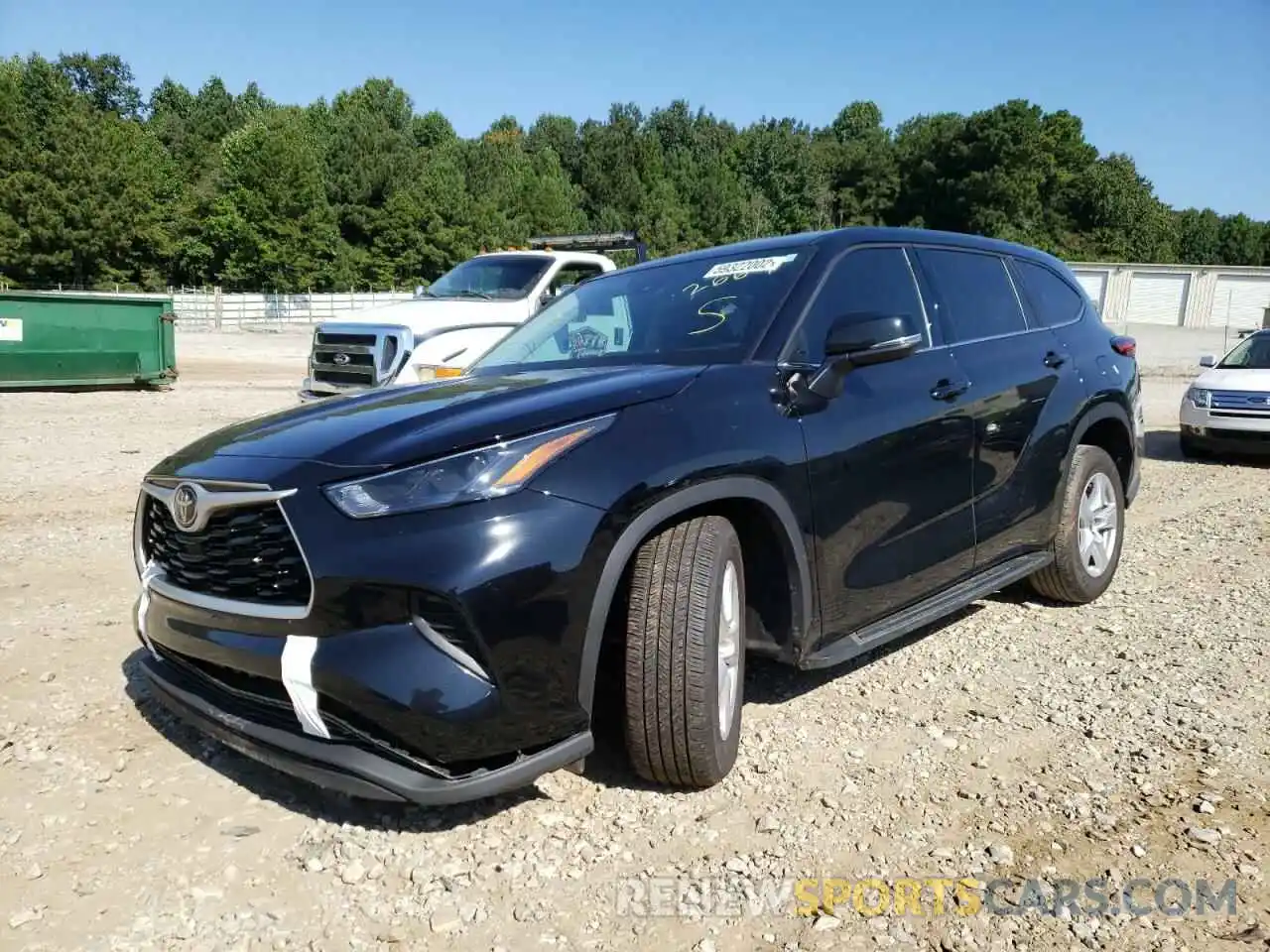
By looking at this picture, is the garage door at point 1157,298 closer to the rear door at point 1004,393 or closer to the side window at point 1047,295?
the side window at point 1047,295

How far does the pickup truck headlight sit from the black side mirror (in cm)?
833

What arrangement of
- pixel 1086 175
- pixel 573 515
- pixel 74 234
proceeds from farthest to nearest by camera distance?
pixel 1086 175, pixel 74 234, pixel 573 515

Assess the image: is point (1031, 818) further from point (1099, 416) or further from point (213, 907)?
point (1099, 416)

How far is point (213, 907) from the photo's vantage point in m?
2.46

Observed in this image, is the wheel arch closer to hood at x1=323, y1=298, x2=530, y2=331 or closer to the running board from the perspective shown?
the running board

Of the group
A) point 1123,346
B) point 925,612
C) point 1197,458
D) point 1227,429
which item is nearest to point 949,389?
point 925,612

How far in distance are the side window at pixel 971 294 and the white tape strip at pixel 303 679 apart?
280cm

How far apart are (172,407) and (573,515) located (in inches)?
484

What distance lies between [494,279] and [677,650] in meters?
8.70

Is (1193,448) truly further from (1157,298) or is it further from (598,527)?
(1157,298)

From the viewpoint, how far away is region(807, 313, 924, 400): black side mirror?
10.5ft

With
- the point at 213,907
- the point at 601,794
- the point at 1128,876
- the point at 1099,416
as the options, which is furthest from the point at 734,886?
the point at 1099,416

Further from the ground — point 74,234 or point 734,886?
point 74,234

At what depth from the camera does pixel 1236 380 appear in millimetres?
10039
